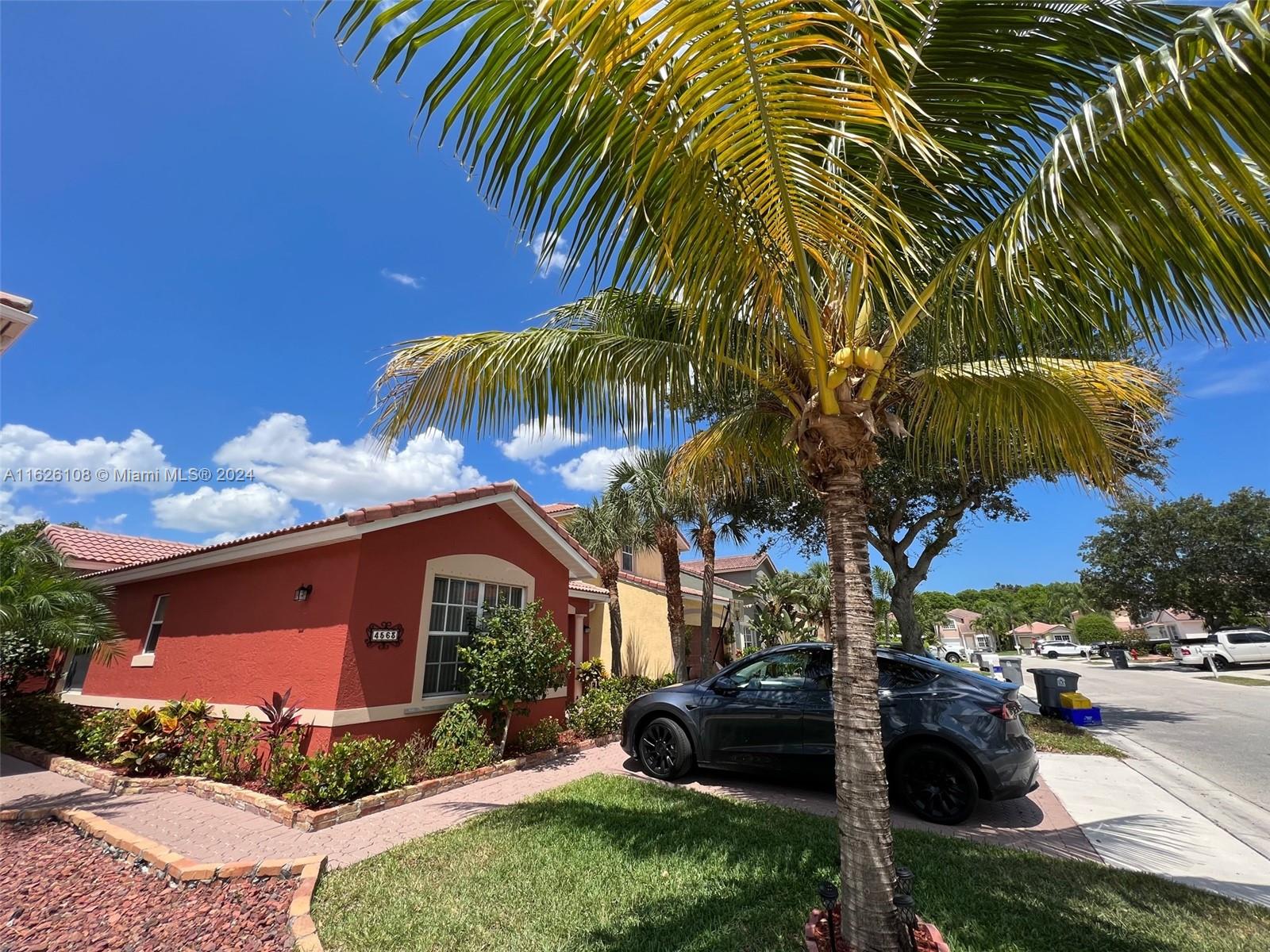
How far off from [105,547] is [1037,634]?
105195 mm

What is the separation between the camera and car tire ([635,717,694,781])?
309 inches

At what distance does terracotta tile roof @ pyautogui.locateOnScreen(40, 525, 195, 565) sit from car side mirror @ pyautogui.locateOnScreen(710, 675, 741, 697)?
39.3ft

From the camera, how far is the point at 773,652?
7828 mm

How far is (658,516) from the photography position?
1756 centimetres

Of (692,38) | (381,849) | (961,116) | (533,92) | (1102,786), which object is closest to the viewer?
(692,38)

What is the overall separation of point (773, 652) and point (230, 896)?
613cm

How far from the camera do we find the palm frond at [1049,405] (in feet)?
14.3

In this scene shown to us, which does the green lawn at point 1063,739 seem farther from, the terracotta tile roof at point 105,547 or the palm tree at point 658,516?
the terracotta tile roof at point 105,547

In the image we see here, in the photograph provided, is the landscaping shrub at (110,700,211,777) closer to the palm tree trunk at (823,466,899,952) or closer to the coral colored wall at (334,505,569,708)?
the coral colored wall at (334,505,569,708)

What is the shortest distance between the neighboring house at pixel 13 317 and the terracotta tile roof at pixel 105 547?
25.9 ft

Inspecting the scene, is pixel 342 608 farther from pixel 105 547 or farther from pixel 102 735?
pixel 105 547

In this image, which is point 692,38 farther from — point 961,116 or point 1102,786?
point 1102,786

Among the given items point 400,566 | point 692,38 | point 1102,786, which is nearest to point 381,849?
point 400,566

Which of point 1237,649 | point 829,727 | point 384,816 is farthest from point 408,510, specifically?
point 1237,649
